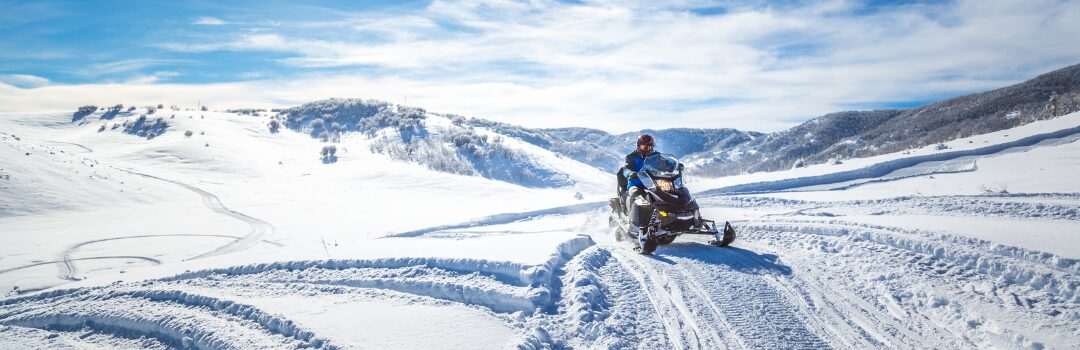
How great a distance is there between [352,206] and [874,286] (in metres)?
18.2

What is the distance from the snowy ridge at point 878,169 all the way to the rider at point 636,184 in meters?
8.60

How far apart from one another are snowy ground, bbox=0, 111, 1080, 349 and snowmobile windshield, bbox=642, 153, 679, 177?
1.40 meters

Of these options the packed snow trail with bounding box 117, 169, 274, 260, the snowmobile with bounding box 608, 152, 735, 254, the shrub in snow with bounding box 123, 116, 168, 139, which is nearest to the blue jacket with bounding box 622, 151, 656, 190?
the snowmobile with bounding box 608, 152, 735, 254

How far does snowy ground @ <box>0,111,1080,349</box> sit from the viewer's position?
5523mm

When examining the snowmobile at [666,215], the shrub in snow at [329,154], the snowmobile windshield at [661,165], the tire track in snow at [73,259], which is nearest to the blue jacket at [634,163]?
the snowmobile windshield at [661,165]

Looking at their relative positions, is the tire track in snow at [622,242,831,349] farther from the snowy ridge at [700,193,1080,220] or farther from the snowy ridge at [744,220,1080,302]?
the snowy ridge at [700,193,1080,220]

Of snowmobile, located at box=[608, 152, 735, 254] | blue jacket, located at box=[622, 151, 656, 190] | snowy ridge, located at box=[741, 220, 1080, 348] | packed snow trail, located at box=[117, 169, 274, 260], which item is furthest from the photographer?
packed snow trail, located at box=[117, 169, 274, 260]

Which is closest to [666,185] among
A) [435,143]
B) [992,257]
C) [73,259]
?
[992,257]

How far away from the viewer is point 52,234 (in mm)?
14039

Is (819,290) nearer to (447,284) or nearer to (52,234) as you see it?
(447,284)

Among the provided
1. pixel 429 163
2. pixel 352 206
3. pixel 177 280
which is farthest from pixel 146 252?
pixel 429 163

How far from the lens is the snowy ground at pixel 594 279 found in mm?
5523

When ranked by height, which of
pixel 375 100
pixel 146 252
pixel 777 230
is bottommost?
pixel 146 252

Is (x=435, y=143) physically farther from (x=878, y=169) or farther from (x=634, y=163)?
(x=634, y=163)
